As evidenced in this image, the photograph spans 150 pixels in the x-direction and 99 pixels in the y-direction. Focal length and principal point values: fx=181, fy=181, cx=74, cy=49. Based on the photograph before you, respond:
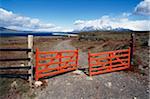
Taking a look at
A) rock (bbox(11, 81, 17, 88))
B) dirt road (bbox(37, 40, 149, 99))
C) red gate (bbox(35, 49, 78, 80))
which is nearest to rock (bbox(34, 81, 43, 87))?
red gate (bbox(35, 49, 78, 80))

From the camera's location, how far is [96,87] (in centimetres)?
971

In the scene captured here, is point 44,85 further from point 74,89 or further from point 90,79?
point 90,79

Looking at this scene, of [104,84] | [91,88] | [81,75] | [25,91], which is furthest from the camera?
[81,75]

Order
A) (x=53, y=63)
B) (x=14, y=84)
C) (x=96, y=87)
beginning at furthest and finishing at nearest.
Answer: (x=53, y=63) → (x=96, y=87) → (x=14, y=84)

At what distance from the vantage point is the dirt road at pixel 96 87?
8.68m

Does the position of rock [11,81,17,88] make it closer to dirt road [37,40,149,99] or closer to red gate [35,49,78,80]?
red gate [35,49,78,80]

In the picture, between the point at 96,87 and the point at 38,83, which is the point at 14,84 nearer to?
the point at 38,83

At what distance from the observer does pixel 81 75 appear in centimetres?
1184

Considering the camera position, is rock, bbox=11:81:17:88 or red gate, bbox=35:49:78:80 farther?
red gate, bbox=35:49:78:80

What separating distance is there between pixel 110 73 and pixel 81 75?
6.93 feet

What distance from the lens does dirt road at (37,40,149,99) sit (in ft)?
28.5

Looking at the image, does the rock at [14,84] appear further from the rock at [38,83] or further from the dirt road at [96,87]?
the dirt road at [96,87]

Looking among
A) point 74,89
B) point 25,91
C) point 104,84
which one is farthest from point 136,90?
point 25,91

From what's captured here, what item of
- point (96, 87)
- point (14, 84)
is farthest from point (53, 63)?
point (96, 87)
